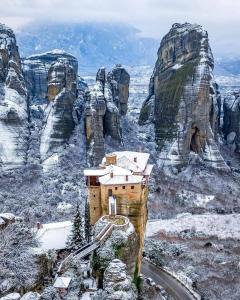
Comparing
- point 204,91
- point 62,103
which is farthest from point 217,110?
point 62,103

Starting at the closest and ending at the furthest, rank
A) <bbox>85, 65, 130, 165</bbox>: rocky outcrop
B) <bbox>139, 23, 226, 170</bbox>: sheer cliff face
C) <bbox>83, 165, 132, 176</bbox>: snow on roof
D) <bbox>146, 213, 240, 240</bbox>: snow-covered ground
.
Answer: <bbox>83, 165, 132, 176</bbox>: snow on roof < <bbox>146, 213, 240, 240</bbox>: snow-covered ground < <bbox>85, 65, 130, 165</bbox>: rocky outcrop < <bbox>139, 23, 226, 170</bbox>: sheer cliff face

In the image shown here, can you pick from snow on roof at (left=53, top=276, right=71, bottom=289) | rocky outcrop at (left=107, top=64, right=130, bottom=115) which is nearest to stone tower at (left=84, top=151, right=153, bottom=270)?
snow on roof at (left=53, top=276, right=71, bottom=289)

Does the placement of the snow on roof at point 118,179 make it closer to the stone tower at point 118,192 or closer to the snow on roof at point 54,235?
the stone tower at point 118,192

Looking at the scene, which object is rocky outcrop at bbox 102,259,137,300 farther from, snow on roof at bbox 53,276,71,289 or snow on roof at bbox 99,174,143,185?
snow on roof at bbox 99,174,143,185

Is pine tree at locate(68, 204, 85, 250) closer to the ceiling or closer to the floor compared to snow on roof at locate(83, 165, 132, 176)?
closer to the floor

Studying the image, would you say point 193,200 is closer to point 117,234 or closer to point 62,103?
point 62,103

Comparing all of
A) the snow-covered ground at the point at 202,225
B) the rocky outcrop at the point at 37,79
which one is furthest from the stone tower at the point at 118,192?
the rocky outcrop at the point at 37,79
